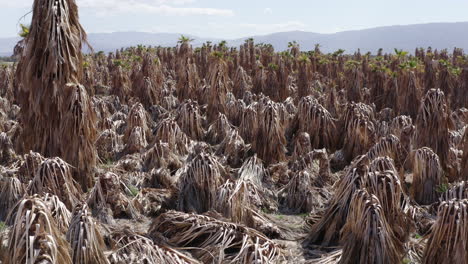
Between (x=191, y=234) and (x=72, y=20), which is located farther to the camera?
(x=72, y=20)

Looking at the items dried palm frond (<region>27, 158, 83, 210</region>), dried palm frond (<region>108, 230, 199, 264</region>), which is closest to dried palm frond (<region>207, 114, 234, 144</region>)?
dried palm frond (<region>27, 158, 83, 210</region>)

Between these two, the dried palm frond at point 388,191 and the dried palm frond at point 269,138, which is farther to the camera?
the dried palm frond at point 269,138

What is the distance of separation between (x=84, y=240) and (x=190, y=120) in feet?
36.7

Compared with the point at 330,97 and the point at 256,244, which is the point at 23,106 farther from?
the point at 330,97

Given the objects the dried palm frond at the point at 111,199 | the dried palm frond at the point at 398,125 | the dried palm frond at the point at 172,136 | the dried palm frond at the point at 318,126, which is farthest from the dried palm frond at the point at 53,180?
the dried palm frond at the point at 398,125

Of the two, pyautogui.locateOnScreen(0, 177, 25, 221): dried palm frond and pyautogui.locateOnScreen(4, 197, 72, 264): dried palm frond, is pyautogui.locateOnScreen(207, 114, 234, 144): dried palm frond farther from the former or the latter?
pyautogui.locateOnScreen(4, 197, 72, 264): dried palm frond

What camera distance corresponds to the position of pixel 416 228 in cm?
946

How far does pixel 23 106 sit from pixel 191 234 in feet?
18.7

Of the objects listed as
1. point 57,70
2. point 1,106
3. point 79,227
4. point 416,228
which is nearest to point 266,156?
point 416,228

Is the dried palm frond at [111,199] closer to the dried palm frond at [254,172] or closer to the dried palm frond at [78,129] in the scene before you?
the dried palm frond at [78,129]

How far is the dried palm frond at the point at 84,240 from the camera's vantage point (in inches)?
243

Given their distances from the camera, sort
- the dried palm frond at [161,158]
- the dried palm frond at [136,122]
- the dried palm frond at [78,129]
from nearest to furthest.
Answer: the dried palm frond at [78,129] < the dried palm frond at [161,158] < the dried palm frond at [136,122]

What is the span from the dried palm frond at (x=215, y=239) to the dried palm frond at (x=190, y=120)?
8659 mm

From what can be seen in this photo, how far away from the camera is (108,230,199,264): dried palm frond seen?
6.79m
